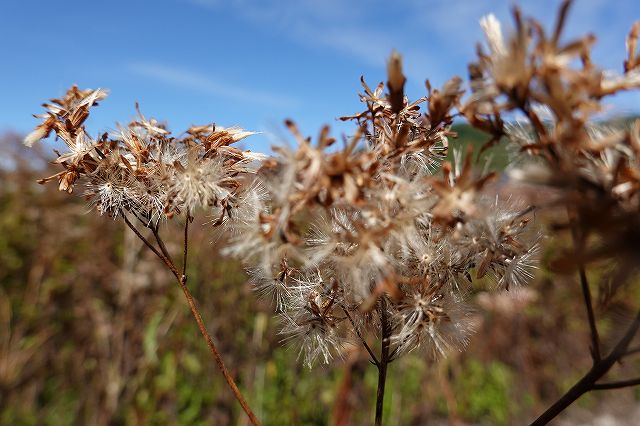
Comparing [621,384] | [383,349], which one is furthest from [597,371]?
[383,349]

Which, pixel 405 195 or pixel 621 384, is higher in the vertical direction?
pixel 405 195

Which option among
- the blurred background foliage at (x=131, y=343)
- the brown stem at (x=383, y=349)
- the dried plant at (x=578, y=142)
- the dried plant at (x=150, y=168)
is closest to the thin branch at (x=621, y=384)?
the dried plant at (x=578, y=142)

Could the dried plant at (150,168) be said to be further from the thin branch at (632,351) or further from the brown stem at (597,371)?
the thin branch at (632,351)

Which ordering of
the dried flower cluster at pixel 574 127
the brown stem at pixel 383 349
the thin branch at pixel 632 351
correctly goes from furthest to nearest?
the brown stem at pixel 383 349 < the thin branch at pixel 632 351 < the dried flower cluster at pixel 574 127

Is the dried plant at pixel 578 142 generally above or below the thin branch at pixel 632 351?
above

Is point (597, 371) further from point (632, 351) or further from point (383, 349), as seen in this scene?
point (383, 349)

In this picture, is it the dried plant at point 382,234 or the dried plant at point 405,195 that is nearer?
the dried plant at point 405,195

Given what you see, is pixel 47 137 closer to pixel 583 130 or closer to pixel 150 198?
pixel 150 198
